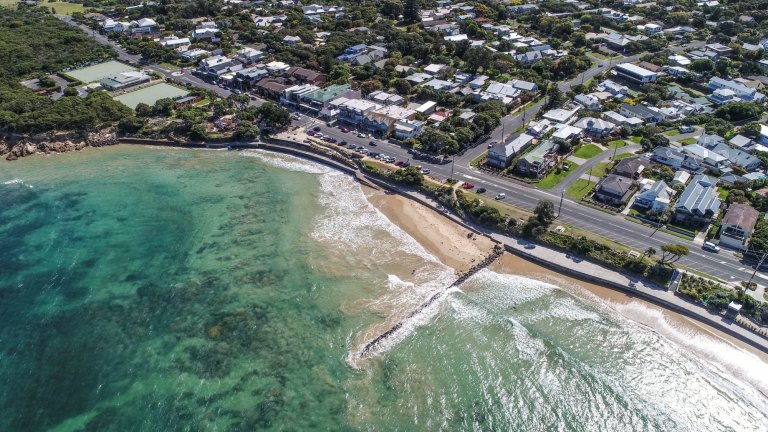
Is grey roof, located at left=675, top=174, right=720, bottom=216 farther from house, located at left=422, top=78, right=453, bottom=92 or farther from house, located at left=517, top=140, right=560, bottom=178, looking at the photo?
house, located at left=422, top=78, right=453, bottom=92

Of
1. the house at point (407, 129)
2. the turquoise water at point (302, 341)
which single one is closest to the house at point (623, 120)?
the house at point (407, 129)

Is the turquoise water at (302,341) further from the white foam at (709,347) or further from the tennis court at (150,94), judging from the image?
the tennis court at (150,94)

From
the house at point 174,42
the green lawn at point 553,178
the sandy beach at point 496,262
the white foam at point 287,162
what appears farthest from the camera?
the house at point 174,42

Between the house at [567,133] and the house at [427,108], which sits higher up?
the house at [567,133]

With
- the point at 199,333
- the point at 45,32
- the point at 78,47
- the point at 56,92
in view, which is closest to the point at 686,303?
the point at 199,333

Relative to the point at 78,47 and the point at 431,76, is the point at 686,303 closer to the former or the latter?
the point at 431,76

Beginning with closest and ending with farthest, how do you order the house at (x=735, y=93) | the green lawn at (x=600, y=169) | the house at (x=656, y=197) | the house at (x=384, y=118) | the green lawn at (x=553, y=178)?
the house at (x=656, y=197), the green lawn at (x=553, y=178), the green lawn at (x=600, y=169), the house at (x=384, y=118), the house at (x=735, y=93)

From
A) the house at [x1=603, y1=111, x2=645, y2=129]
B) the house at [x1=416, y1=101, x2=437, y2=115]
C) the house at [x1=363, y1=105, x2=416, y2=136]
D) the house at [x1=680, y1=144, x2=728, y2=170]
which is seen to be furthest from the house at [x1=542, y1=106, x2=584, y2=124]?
the house at [x1=363, y1=105, x2=416, y2=136]
